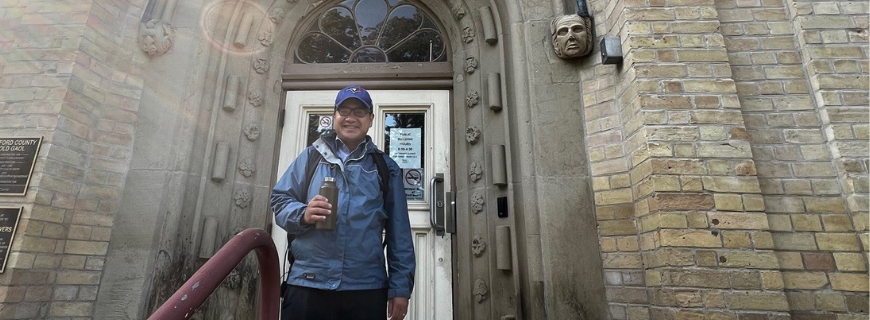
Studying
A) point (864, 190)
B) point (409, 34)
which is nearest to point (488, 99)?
point (409, 34)

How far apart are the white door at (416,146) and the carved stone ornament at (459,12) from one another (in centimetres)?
66

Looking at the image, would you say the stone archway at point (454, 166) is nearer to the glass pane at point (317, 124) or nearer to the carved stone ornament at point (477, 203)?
the carved stone ornament at point (477, 203)

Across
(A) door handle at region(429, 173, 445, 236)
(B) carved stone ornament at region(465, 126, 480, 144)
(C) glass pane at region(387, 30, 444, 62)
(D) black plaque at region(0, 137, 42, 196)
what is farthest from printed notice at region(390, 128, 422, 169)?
(D) black plaque at region(0, 137, 42, 196)

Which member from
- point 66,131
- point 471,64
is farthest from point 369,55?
point 66,131

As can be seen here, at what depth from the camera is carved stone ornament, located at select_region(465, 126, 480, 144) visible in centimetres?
325

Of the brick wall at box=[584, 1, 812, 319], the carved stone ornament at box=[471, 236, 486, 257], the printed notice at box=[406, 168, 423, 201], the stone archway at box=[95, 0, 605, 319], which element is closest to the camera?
the brick wall at box=[584, 1, 812, 319]

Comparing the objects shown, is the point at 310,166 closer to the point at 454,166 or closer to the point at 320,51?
the point at 454,166

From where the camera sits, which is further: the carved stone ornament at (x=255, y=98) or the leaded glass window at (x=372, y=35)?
the leaded glass window at (x=372, y=35)

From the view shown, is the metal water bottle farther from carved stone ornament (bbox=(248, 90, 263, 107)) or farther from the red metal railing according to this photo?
carved stone ornament (bbox=(248, 90, 263, 107))

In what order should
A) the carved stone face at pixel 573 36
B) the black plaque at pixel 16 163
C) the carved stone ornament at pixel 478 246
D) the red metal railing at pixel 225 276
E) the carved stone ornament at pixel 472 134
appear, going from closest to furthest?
the red metal railing at pixel 225 276
the black plaque at pixel 16 163
the carved stone face at pixel 573 36
the carved stone ornament at pixel 478 246
the carved stone ornament at pixel 472 134

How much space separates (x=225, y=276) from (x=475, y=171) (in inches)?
81.8

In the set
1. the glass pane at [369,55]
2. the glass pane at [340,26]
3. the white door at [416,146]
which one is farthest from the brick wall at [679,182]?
the glass pane at [340,26]

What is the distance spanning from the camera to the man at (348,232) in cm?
186

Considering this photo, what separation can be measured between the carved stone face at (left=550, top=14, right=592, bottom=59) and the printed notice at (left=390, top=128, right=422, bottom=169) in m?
1.34
